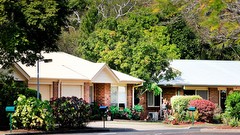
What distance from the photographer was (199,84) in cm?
5078

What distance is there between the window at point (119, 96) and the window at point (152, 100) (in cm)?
482

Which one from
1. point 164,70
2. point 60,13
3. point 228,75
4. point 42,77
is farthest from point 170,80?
point 60,13

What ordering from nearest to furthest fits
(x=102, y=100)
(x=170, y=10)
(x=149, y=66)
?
(x=170, y=10) → (x=102, y=100) → (x=149, y=66)

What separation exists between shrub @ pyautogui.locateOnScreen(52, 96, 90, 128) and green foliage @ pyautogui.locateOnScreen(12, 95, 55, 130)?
1440mm

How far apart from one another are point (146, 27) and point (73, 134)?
37.1 meters

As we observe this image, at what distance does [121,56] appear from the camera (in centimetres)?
4797

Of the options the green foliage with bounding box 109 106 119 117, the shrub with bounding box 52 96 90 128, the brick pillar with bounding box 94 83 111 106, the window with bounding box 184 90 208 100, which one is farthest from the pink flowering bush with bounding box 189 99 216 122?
the shrub with bounding box 52 96 90 128

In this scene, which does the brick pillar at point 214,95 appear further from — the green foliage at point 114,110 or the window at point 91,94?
the window at point 91,94

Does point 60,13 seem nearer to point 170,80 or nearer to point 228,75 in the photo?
point 170,80

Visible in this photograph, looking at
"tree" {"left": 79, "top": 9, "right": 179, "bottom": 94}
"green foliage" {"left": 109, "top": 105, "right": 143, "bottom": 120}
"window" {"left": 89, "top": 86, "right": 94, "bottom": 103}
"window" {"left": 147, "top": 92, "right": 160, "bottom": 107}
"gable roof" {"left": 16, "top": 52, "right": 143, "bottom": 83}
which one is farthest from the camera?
"window" {"left": 147, "top": 92, "right": 160, "bottom": 107}

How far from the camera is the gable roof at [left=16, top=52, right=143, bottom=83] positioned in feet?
135

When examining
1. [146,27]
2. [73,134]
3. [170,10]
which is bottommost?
[73,134]

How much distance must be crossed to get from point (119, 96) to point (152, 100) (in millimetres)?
5486

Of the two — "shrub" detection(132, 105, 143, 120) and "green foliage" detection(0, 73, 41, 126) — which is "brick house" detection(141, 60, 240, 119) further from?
"green foliage" detection(0, 73, 41, 126)
